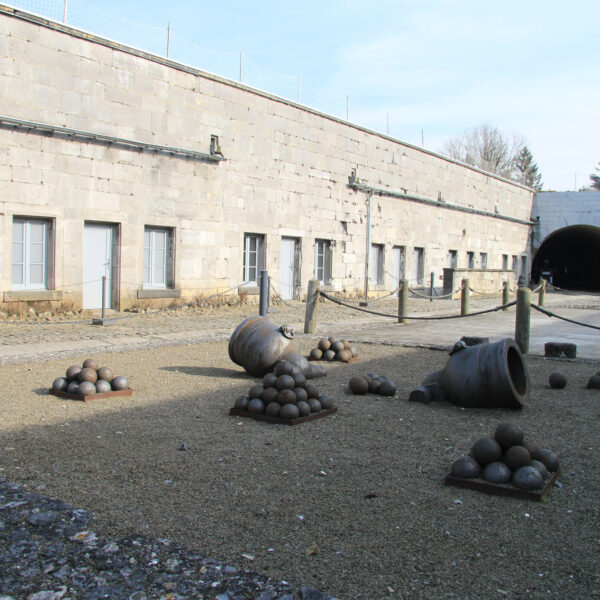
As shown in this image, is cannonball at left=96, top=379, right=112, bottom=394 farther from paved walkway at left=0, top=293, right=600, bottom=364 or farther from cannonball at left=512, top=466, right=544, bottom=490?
cannonball at left=512, top=466, right=544, bottom=490

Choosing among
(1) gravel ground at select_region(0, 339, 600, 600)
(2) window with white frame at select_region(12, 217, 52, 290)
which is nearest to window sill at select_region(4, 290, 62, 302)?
(2) window with white frame at select_region(12, 217, 52, 290)

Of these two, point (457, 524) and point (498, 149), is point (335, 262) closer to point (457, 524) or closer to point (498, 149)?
point (457, 524)

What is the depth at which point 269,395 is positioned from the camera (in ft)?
21.7

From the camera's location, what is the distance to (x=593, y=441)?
5902mm

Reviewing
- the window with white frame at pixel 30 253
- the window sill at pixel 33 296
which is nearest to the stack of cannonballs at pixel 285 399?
the window sill at pixel 33 296

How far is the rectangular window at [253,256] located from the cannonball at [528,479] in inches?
600

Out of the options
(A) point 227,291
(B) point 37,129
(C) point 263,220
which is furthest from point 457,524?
(C) point 263,220

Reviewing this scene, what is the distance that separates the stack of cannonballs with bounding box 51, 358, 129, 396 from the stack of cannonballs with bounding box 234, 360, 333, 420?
5.43ft

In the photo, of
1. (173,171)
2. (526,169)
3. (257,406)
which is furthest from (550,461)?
(526,169)

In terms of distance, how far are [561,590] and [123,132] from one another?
577 inches

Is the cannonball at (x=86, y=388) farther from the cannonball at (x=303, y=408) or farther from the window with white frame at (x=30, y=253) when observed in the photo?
the window with white frame at (x=30, y=253)

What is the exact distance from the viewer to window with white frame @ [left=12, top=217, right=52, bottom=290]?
13.9 metres

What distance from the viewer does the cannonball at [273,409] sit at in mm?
6457

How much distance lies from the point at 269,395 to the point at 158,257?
36.4 feet
